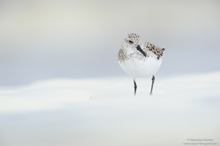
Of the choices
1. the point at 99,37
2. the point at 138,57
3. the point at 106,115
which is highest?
the point at 99,37

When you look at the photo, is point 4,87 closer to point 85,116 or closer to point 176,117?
point 85,116

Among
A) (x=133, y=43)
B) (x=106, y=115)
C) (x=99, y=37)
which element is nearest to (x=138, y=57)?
(x=133, y=43)

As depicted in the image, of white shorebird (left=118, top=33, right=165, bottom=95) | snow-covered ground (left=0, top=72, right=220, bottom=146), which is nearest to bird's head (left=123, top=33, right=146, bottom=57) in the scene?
white shorebird (left=118, top=33, right=165, bottom=95)

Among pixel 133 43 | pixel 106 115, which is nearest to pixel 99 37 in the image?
pixel 133 43

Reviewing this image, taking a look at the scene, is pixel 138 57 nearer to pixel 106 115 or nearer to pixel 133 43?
pixel 133 43

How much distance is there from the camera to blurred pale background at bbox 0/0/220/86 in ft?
7.84

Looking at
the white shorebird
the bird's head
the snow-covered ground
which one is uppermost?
the bird's head

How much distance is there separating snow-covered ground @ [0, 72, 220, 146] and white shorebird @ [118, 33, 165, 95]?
15 centimetres

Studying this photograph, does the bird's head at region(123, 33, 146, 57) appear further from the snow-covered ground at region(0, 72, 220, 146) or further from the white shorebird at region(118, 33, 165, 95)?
the snow-covered ground at region(0, 72, 220, 146)

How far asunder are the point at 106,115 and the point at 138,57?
47 cm

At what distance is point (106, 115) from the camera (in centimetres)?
237

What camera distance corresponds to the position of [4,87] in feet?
7.79

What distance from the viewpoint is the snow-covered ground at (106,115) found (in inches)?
92.8

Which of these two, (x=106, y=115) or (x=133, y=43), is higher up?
(x=133, y=43)
